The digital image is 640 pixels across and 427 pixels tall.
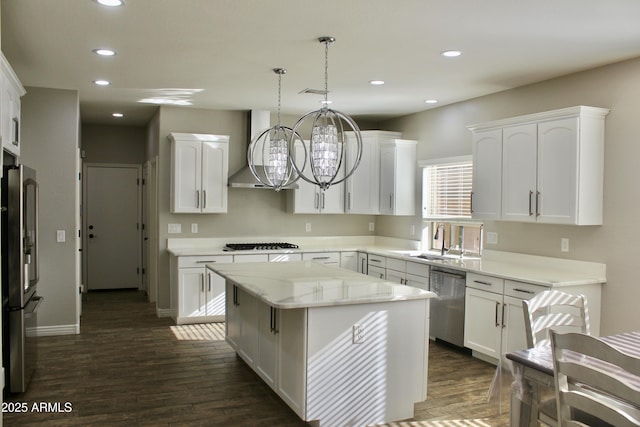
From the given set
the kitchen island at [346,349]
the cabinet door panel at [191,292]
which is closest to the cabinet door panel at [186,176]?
the cabinet door panel at [191,292]

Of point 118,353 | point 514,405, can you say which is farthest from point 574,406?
point 118,353

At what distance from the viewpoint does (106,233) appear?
8242mm

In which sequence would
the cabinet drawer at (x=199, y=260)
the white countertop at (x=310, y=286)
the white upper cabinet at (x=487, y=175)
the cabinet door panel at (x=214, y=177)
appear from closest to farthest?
the white countertop at (x=310, y=286), the white upper cabinet at (x=487, y=175), the cabinet drawer at (x=199, y=260), the cabinet door panel at (x=214, y=177)

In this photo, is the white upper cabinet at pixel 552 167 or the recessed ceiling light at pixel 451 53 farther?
the white upper cabinet at pixel 552 167

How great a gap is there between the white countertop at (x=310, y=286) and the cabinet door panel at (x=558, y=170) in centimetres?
148

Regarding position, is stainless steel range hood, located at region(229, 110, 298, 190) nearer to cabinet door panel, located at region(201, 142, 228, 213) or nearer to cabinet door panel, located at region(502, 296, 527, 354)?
cabinet door panel, located at region(201, 142, 228, 213)

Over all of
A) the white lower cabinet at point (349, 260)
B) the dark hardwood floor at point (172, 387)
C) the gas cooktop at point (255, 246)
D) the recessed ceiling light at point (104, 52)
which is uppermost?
the recessed ceiling light at point (104, 52)

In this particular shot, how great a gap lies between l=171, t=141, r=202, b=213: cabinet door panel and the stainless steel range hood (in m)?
0.42

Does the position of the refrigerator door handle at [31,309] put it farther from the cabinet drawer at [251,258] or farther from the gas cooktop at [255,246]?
the gas cooktop at [255,246]

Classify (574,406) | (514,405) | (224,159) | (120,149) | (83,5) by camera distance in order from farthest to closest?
1. (120,149)
2. (224,159)
3. (83,5)
4. (514,405)
5. (574,406)

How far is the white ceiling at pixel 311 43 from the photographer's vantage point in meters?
3.06

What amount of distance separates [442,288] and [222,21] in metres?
3.11

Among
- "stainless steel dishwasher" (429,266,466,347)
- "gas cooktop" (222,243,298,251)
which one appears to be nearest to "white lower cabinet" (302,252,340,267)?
"gas cooktop" (222,243,298,251)

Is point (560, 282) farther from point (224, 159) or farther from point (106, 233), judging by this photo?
point (106, 233)
